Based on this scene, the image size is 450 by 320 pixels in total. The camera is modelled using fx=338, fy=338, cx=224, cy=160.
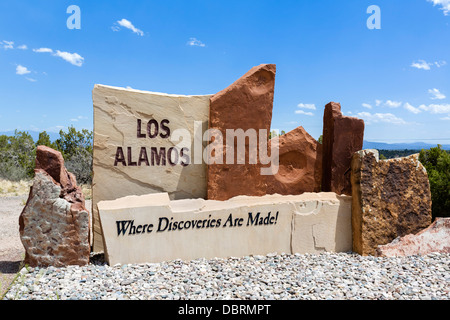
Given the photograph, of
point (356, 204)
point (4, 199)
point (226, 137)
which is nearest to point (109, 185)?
point (226, 137)

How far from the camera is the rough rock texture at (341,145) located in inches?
235

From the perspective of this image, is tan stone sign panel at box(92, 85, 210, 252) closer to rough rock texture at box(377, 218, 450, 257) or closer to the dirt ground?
the dirt ground

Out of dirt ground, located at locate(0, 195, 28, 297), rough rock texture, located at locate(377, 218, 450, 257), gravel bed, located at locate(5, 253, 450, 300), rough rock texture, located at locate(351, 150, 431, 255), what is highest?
rough rock texture, located at locate(351, 150, 431, 255)

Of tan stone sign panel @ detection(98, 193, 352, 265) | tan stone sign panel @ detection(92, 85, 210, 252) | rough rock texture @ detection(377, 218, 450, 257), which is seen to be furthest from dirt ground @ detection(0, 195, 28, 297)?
rough rock texture @ detection(377, 218, 450, 257)

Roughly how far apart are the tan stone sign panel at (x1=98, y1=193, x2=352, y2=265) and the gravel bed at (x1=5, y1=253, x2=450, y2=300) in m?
0.19

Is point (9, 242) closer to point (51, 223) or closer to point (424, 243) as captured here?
Result: point (51, 223)

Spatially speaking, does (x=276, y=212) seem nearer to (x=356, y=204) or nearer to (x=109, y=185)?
(x=356, y=204)

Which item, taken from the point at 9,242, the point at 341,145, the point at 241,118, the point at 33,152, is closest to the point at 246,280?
the point at 241,118

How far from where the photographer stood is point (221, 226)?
5.05 meters

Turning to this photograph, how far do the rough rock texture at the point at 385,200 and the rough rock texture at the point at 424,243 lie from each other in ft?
0.37

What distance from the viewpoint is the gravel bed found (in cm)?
390

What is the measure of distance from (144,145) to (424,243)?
15.7ft

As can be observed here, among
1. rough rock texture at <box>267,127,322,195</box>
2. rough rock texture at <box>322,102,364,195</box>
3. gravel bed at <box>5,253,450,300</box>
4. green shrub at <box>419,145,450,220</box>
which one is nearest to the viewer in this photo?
gravel bed at <box>5,253,450,300</box>

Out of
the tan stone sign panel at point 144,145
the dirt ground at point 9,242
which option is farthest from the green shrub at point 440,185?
the dirt ground at point 9,242
